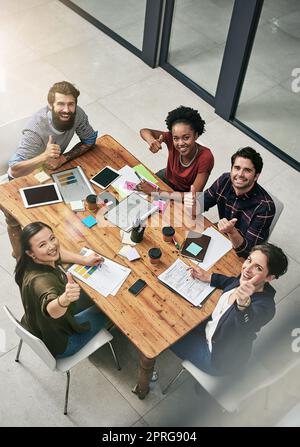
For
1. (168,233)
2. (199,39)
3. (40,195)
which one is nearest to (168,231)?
(168,233)

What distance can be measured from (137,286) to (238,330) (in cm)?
70

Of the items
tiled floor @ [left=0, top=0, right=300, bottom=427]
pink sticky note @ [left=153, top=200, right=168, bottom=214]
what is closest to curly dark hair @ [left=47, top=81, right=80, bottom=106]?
tiled floor @ [left=0, top=0, right=300, bottom=427]

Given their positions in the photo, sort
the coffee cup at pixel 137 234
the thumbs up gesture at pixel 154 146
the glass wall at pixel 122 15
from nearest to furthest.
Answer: the coffee cup at pixel 137 234 < the thumbs up gesture at pixel 154 146 < the glass wall at pixel 122 15

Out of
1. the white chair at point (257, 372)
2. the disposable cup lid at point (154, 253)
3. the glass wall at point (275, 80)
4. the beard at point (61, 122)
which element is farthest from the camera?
the glass wall at point (275, 80)

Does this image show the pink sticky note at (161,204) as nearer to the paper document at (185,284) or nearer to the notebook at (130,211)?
the notebook at (130,211)

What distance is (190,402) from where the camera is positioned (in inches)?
143

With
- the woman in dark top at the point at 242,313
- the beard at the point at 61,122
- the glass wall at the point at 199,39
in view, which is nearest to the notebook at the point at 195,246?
the woman in dark top at the point at 242,313

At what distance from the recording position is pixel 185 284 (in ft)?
10.8

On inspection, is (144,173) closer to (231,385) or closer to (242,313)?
(242,313)

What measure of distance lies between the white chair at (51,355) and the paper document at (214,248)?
0.81 metres

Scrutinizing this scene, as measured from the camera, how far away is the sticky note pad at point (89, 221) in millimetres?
3543

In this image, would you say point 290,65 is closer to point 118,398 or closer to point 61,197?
point 61,197

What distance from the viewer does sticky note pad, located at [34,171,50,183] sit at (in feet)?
12.3

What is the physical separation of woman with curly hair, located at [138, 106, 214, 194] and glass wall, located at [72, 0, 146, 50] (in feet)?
8.59
